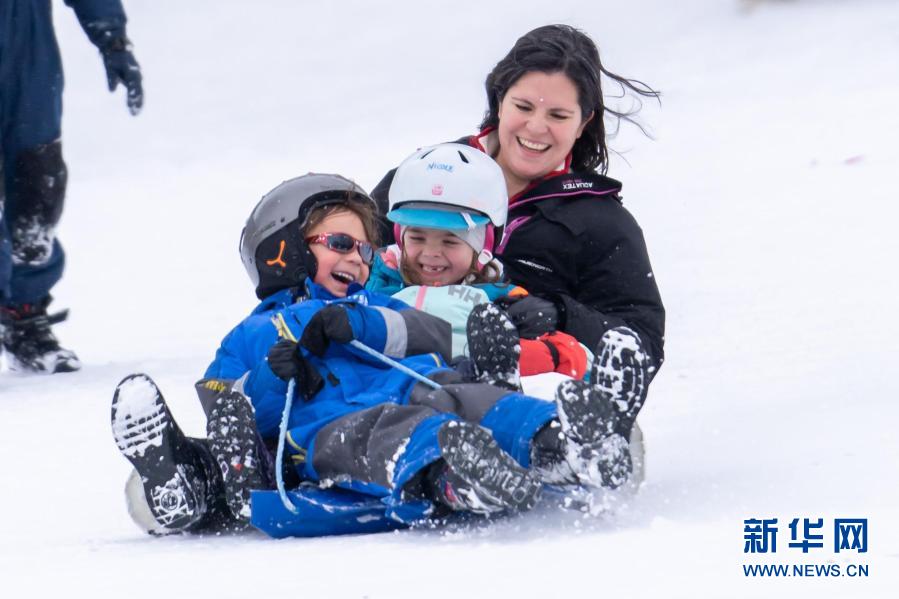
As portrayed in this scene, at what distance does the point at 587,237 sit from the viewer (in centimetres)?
417

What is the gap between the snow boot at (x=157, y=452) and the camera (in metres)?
3.29

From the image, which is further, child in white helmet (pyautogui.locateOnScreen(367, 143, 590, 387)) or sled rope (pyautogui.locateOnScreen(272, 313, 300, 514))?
child in white helmet (pyautogui.locateOnScreen(367, 143, 590, 387))

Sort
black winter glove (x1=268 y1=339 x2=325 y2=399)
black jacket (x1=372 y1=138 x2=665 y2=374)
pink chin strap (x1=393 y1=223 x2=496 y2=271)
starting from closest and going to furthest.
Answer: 1. black winter glove (x1=268 y1=339 x2=325 y2=399)
2. pink chin strap (x1=393 y1=223 x2=496 y2=271)
3. black jacket (x1=372 y1=138 x2=665 y2=374)

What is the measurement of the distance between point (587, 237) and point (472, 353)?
2.73 feet

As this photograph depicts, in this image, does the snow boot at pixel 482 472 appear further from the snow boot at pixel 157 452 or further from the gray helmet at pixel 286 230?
the gray helmet at pixel 286 230

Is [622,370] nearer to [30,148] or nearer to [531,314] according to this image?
[531,314]

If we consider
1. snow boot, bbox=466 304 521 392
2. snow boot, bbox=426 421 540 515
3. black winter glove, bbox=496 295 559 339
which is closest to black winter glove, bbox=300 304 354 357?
snow boot, bbox=466 304 521 392

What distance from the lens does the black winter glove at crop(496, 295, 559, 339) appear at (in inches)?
150

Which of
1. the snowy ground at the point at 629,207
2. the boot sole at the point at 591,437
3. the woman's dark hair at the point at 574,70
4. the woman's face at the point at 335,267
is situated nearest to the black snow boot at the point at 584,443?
the boot sole at the point at 591,437

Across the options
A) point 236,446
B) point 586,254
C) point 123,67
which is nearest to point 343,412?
point 236,446

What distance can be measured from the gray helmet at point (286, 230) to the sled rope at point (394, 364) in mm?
386

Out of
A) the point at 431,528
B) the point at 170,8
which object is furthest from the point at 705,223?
the point at 170,8

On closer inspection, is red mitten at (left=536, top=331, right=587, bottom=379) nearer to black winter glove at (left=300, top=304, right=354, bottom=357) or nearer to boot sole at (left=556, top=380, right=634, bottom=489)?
black winter glove at (left=300, top=304, right=354, bottom=357)

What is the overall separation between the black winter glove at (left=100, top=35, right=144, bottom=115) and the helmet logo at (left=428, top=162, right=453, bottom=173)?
3141mm
